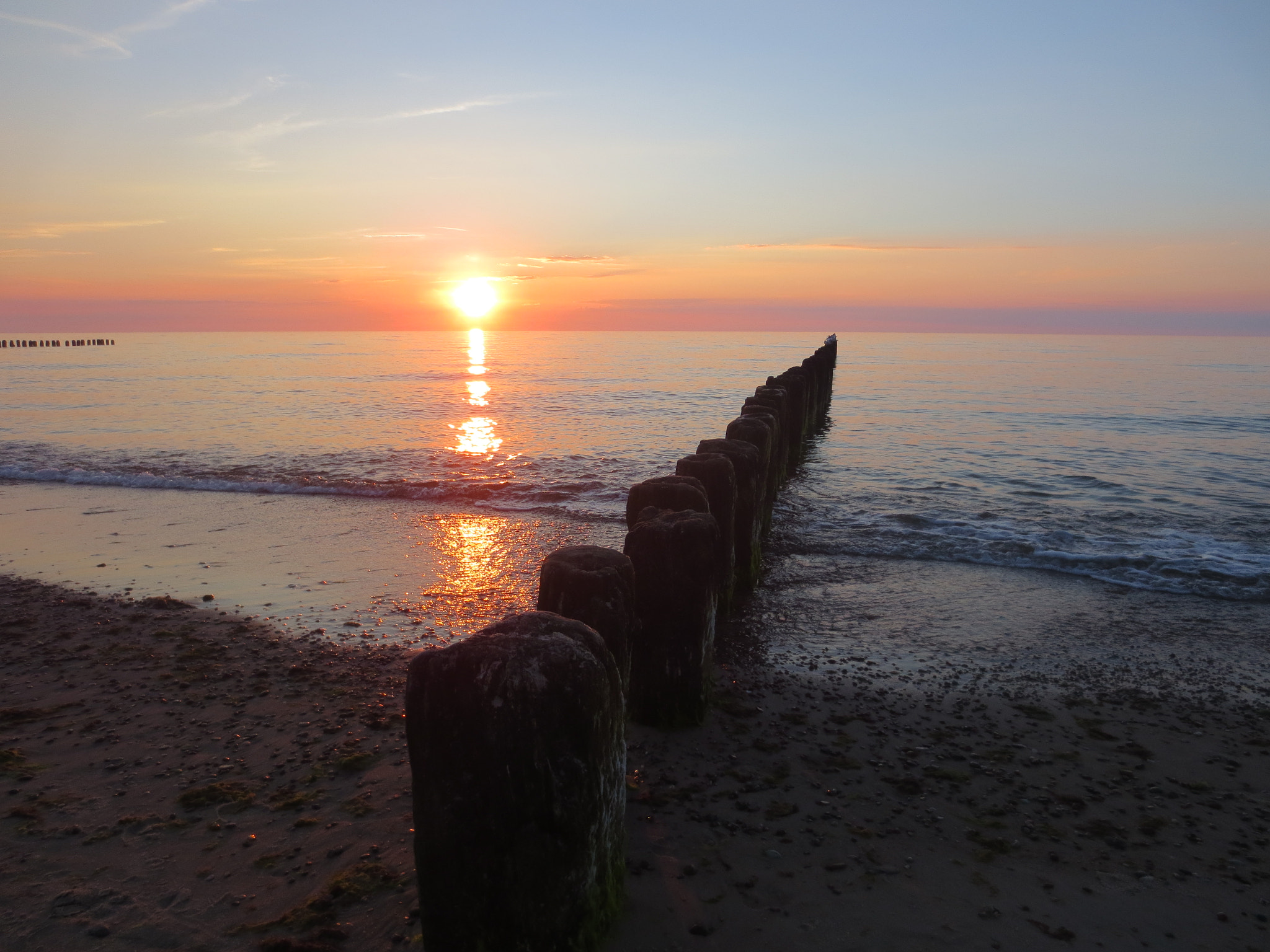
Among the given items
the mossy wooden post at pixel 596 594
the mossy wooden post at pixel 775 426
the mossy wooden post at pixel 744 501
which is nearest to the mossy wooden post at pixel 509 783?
the mossy wooden post at pixel 596 594

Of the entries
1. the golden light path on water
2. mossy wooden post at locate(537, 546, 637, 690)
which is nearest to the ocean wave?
mossy wooden post at locate(537, 546, 637, 690)

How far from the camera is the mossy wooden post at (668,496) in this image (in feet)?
17.9

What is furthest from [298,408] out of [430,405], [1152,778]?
[1152,778]

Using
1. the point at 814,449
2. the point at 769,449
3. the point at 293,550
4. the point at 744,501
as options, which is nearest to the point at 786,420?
the point at 769,449

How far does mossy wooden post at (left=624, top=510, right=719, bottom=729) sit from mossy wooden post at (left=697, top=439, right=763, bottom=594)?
95.1 inches

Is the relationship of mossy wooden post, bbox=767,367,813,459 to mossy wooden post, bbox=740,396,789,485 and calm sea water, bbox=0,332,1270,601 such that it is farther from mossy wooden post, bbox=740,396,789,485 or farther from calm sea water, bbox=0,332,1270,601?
mossy wooden post, bbox=740,396,789,485

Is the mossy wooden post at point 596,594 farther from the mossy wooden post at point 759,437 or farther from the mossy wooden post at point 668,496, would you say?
the mossy wooden post at point 759,437

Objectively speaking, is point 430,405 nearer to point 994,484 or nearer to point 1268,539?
point 994,484

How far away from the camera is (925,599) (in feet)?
25.8

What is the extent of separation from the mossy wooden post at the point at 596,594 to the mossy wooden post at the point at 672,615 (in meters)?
0.73

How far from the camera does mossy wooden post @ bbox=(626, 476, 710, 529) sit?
5461 mm

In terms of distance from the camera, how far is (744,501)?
24.5ft

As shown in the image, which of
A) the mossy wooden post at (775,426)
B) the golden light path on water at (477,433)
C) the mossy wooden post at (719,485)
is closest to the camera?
the mossy wooden post at (719,485)

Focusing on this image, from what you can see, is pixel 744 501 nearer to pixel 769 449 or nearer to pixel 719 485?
pixel 719 485
